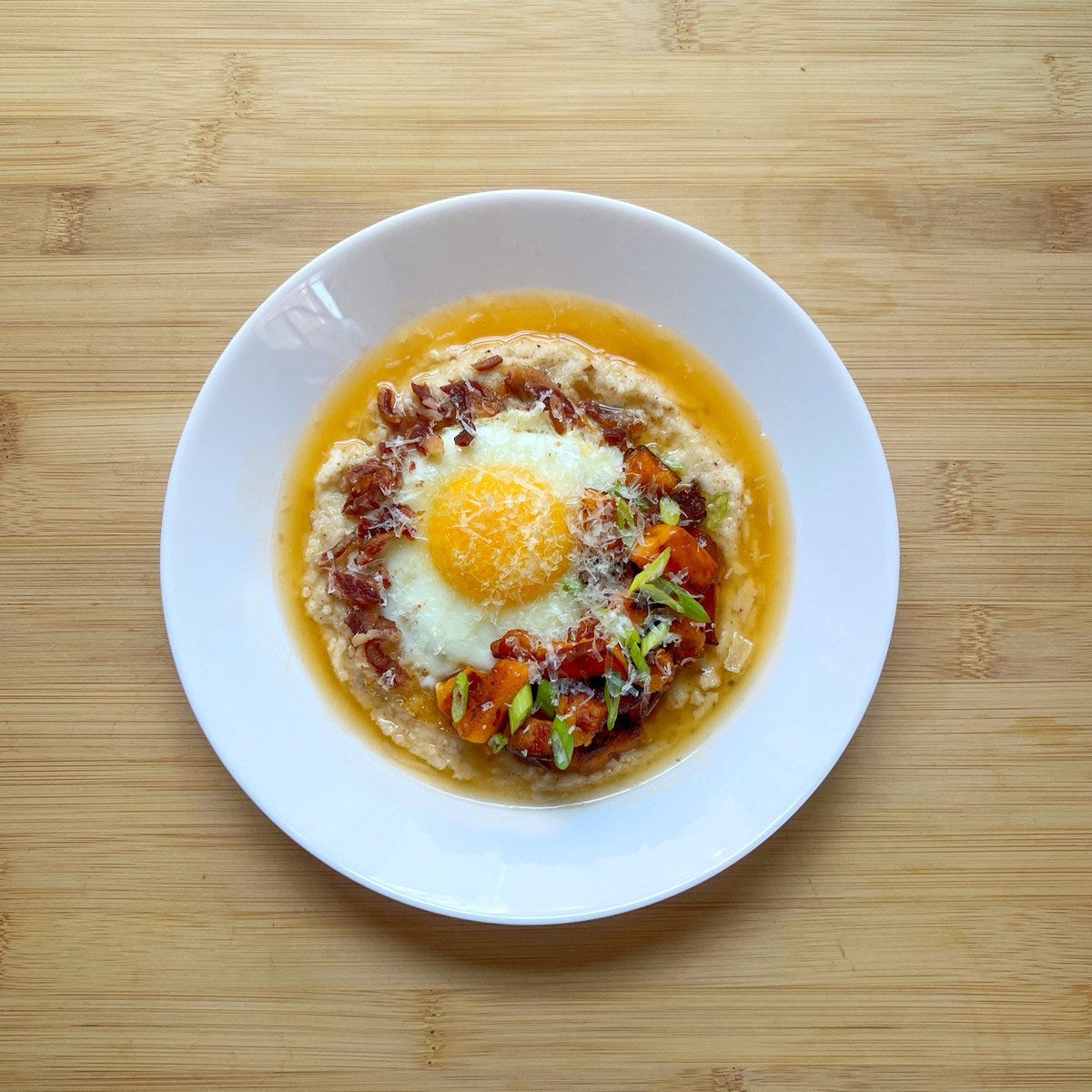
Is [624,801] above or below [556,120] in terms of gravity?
below

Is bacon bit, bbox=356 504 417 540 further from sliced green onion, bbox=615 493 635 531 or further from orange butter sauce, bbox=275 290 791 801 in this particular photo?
sliced green onion, bbox=615 493 635 531

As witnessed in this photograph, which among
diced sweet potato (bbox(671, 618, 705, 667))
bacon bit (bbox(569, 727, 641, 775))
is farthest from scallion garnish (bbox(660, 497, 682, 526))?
bacon bit (bbox(569, 727, 641, 775))

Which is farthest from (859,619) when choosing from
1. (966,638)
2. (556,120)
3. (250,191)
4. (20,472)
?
(20,472)

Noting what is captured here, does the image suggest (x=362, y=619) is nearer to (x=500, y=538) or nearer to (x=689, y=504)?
(x=500, y=538)

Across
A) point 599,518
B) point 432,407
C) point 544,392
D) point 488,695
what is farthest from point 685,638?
point 432,407

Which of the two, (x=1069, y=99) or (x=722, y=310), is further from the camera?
(x=1069, y=99)

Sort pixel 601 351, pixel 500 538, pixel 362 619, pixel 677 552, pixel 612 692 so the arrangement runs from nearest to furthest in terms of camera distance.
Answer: pixel 500 538, pixel 612 692, pixel 677 552, pixel 362 619, pixel 601 351

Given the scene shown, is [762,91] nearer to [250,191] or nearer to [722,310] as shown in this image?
[722,310]

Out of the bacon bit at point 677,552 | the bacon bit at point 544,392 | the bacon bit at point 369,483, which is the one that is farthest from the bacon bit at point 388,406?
the bacon bit at point 677,552
